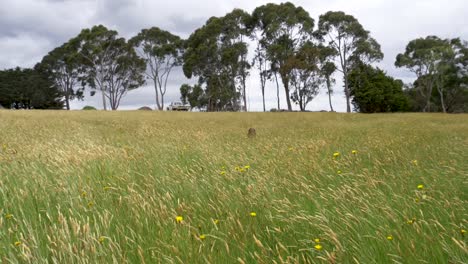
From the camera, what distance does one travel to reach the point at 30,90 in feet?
206

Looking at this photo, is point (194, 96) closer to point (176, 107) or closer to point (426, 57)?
point (176, 107)

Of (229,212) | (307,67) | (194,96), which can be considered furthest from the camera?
(194,96)

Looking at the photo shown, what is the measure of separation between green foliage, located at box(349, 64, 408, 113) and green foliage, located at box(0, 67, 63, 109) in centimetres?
5205

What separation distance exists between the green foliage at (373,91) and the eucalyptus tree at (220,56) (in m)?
14.9

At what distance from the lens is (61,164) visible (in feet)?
15.7

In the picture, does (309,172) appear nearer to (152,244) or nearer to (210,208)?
(210,208)

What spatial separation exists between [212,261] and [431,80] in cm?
5802

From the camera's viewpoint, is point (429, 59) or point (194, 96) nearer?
point (429, 59)

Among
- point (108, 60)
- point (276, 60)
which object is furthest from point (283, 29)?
point (108, 60)

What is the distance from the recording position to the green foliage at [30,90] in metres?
62.6

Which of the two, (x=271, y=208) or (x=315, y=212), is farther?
(x=271, y=208)

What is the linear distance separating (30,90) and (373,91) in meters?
57.7

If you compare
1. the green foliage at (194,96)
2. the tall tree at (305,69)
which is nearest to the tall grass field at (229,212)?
the tall tree at (305,69)

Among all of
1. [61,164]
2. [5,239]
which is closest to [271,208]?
[5,239]
